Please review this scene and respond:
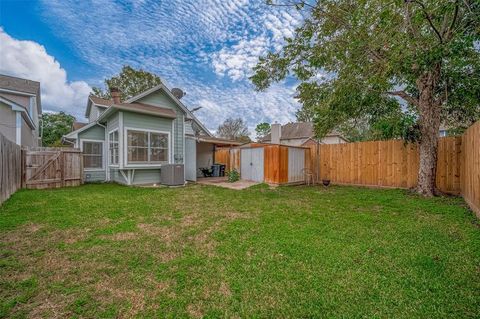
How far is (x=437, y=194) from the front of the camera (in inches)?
293

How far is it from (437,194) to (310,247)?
23.1ft

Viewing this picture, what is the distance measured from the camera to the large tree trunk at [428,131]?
289 inches

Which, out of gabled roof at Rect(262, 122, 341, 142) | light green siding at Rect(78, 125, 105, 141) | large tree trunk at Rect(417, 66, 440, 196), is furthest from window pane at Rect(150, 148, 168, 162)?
gabled roof at Rect(262, 122, 341, 142)

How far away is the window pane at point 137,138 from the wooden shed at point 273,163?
5077 mm

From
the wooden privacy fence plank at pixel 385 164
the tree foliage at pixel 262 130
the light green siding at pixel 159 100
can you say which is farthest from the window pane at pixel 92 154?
the tree foliage at pixel 262 130

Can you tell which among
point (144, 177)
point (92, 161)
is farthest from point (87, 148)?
point (144, 177)

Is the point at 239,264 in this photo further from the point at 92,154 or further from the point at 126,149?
the point at 92,154

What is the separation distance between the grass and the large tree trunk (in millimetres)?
2589

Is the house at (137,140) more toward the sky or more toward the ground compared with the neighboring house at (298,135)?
more toward the ground

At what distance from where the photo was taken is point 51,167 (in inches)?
362

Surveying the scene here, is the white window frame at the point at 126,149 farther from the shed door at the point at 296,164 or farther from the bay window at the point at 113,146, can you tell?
the shed door at the point at 296,164

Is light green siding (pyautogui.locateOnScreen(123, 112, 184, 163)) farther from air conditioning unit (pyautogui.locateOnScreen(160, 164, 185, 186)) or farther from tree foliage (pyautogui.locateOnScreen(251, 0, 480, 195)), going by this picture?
tree foliage (pyautogui.locateOnScreen(251, 0, 480, 195))

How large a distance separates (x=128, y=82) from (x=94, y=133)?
14.4 m

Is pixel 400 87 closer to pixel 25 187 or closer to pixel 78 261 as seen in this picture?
pixel 78 261
